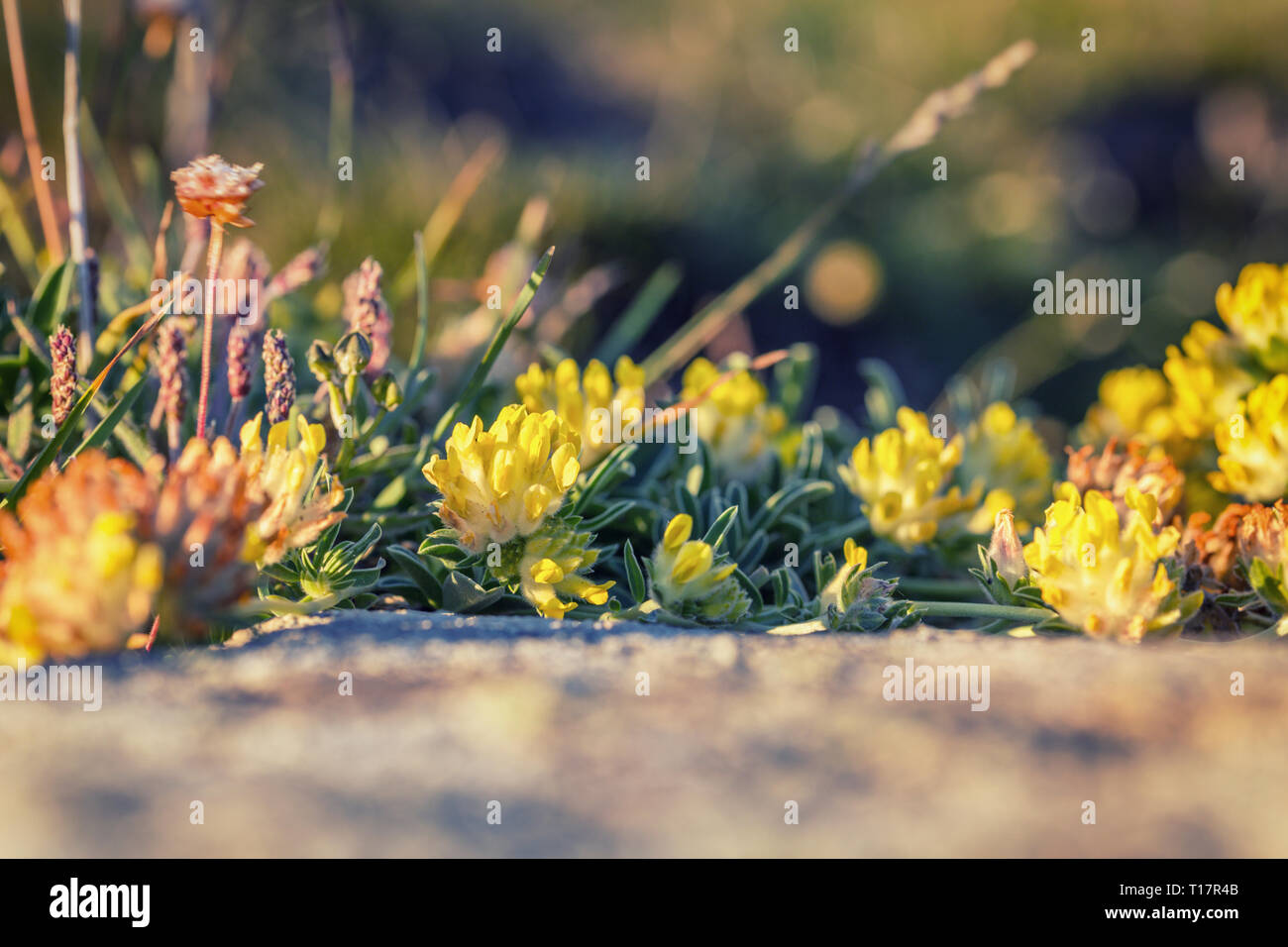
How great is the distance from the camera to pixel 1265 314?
1.47m

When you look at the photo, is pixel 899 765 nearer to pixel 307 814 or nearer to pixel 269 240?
pixel 307 814

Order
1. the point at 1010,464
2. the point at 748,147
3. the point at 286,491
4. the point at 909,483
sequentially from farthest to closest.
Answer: the point at 748,147, the point at 1010,464, the point at 909,483, the point at 286,491

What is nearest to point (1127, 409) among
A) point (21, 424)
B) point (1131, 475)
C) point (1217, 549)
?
point (1131, 475)

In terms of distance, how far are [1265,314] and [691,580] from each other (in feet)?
3.01

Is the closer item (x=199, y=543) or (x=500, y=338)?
(x=199, y=543)

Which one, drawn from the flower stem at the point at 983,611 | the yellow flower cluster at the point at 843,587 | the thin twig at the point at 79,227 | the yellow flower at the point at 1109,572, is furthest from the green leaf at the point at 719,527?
the thin twig at the point at 79,227

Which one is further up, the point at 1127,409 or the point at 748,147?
the point at 748,147

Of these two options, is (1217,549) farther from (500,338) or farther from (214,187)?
(214,187)

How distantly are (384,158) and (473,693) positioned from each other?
2996 millimetres

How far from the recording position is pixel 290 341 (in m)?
1.83

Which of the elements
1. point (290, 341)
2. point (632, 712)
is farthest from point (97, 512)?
point (290, 341)

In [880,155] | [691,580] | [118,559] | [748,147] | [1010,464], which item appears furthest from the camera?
[748,147]

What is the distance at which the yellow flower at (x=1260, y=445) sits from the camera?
1.34 meters

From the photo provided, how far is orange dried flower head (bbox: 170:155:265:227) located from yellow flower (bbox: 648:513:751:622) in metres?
0.58
